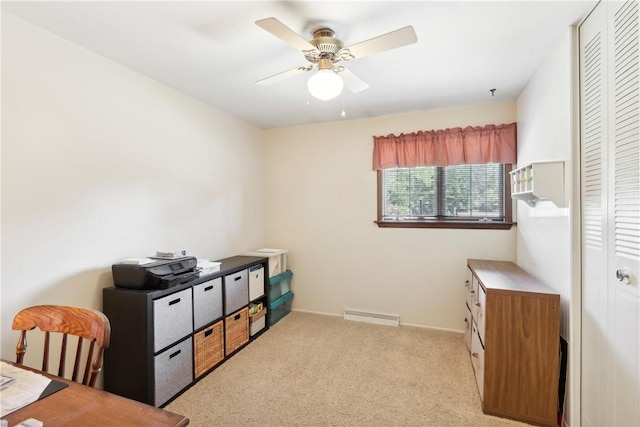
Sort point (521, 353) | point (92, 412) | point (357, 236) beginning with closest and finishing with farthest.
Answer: point (92, 412) < point (521, 353) < point (357, 236)

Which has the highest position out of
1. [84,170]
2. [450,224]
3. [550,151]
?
[550,151]

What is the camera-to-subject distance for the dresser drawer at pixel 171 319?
1997mm

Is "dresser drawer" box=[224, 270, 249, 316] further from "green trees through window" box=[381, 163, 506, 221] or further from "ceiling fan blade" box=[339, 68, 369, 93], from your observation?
"ceiling fan blade" box=[339, 68, 369, 93]

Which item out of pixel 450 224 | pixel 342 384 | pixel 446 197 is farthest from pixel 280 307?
pixel 446 197

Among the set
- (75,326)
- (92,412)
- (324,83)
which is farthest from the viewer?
(324,83)

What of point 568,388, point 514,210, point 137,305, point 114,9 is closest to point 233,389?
point 137,305

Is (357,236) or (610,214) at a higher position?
(610,214)

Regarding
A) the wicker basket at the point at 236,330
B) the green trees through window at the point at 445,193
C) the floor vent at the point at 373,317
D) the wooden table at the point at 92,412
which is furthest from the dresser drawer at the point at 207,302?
the green trees through window at the point at 445,193

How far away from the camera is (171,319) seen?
6.93 ft

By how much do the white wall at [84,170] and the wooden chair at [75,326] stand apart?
0.57 metres

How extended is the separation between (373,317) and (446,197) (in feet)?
5.22

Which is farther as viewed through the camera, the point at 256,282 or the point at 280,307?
A: the point at 280,307

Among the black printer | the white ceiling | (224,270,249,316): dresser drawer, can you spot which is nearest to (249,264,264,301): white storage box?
(224,270,249,316): dresser drawer

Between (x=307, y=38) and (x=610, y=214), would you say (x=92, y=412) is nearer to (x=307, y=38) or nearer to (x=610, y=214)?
(x=307, y=38)
